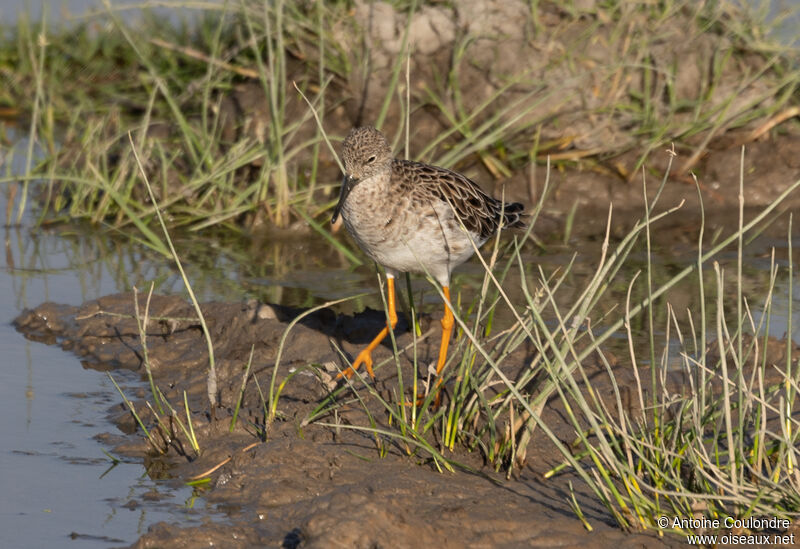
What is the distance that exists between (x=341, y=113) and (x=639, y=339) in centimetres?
385

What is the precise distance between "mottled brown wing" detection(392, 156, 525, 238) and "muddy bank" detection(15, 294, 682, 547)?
→ 69 centimetres

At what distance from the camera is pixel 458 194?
6234 mm

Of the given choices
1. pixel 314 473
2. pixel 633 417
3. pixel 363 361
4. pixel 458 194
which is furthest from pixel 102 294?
pixel 633 417

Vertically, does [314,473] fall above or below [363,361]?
below

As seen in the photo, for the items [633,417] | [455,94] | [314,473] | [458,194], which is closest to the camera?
[314,473]

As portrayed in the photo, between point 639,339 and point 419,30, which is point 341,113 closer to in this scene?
point 419,30

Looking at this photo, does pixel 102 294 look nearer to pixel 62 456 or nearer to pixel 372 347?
pixel 372 347

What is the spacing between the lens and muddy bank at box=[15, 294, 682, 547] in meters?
4.18

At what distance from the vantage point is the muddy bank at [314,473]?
4184mm

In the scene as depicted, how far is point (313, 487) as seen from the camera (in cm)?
466

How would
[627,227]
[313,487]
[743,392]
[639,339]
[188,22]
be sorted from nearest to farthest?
[743,392] → [313,487] → [639,339] → [627,227] → [188,22]

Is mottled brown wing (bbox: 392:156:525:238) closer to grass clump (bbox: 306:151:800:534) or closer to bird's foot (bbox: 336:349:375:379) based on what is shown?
grass clump (bbox: 306:151:800:534)


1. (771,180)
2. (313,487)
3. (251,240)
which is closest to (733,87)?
(771,180)

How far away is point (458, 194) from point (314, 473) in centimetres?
206
